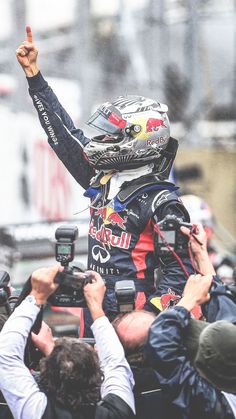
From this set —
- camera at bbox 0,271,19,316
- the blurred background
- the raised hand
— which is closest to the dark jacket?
camera at bbox 0,271,19,316

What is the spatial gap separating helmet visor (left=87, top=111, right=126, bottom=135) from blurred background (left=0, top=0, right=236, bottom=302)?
20.2 ft

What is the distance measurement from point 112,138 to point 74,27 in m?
7.24

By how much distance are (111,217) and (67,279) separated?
Answer: 91cm

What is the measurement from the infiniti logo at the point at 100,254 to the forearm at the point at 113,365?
0.94 meters

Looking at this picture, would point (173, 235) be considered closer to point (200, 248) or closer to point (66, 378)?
point (200, 248)

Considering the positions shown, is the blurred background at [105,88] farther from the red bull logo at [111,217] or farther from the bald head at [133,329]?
the bald head at [133,329]

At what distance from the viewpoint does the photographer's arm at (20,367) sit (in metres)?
4.56

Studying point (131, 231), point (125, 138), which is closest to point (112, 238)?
point (131, 231)

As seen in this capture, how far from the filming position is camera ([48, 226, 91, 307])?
15.6 ft

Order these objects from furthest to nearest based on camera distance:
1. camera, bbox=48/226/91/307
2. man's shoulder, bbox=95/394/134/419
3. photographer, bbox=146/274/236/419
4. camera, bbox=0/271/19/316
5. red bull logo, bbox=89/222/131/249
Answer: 1. red bull logo, bbox=89/222/131/249
2. camera, bbox=0/271/19/316
3. camera, bbox=48/226/91/307
4. man's shoulder, bbox=95/394/134/419
5. photographer, bbox=146/274/236/419

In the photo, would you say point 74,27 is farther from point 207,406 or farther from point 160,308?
point 207,406

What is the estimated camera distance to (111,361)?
15.2 ft

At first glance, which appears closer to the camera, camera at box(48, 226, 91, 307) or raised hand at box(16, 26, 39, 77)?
camera at box(48, 226, 91, 307)

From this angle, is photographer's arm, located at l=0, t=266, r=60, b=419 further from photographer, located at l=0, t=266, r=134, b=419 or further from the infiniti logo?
the infiniti logo
